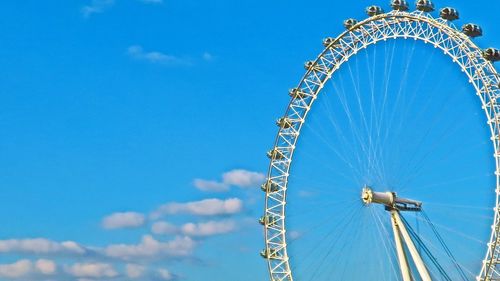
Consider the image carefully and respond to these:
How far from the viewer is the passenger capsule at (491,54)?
56.2 m

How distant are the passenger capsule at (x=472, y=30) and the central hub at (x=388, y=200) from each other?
32.8 feet

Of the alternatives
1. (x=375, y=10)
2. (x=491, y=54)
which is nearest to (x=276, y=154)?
(x=375, y=10)

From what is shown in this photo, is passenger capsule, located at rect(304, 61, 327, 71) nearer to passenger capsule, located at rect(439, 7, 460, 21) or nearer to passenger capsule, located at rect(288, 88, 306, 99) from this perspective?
passenger capsule, located at rect(288, 88, 306, 99)

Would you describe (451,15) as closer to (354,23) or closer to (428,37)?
(428,37)

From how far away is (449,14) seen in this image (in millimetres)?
58781

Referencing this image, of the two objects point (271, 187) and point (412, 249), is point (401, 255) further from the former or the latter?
point (271, 187)

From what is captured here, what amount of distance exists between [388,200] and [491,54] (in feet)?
34.1

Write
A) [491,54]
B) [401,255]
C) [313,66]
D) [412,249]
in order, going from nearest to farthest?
[491,54]
[412,249]
[401,255]
[313,66]

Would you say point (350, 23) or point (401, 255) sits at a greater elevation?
point (350, 23)

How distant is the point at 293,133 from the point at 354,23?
9.04m

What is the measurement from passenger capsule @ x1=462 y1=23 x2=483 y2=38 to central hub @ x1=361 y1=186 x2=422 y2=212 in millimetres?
10006

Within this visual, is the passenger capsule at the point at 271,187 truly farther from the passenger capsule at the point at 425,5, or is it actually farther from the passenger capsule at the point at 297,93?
the passenger capsule at the point at 425,5

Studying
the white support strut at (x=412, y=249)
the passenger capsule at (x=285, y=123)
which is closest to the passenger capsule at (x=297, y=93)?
the passenger capsule at (x=285, y=123)

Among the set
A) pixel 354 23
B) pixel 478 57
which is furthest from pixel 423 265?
pixel 354 23
